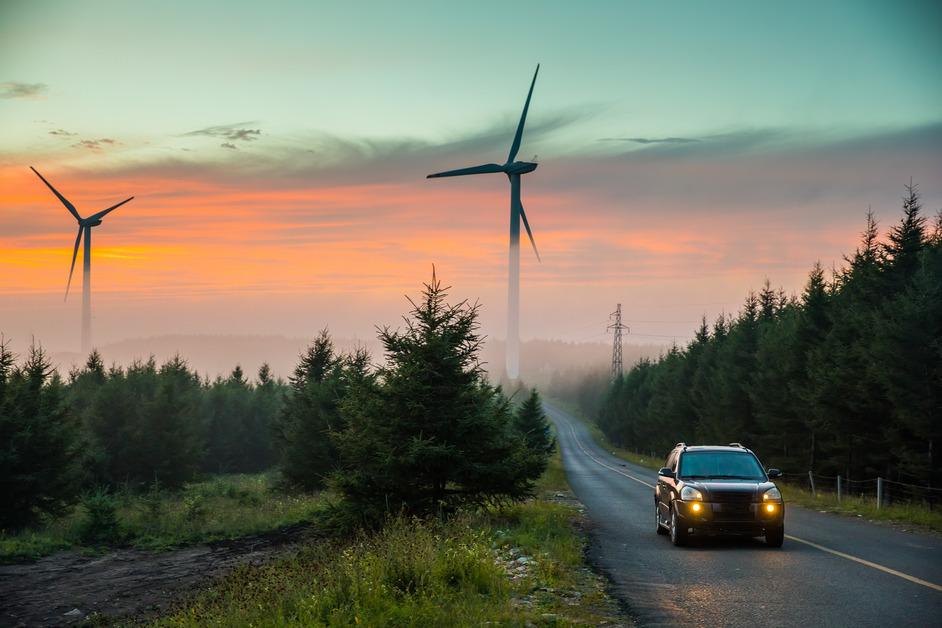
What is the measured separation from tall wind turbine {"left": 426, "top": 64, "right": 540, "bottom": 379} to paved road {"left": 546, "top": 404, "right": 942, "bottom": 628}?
85.5 ft

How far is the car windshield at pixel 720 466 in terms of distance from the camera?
15289 millimetres

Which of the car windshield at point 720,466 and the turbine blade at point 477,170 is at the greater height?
the turbine blade at point 477,170

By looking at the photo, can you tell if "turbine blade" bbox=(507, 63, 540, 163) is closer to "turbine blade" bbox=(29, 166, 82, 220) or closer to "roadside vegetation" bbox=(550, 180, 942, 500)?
"roadside vegetation" bbox=(550, 180, 942, 500)

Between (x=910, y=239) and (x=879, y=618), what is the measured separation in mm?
31918

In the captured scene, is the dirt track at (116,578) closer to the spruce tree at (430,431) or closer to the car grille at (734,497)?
the spruce tree at (430,431)

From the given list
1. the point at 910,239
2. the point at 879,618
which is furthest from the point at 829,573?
the point at 910,239

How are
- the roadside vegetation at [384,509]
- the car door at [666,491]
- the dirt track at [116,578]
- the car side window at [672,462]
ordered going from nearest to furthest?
the roadside vegetation at [384,509] < the car door at [666,491] < the car side window at [672,462] < the dirt track at [116,578]

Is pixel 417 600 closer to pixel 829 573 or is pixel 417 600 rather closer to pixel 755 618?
pixel 755 618

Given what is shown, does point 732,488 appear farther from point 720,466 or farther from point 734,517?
point 720,466

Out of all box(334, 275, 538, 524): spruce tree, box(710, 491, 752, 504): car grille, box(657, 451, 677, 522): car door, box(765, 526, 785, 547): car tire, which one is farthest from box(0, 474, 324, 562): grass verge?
box(765, 526, 785, 547): car tire

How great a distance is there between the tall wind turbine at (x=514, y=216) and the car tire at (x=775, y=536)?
99.7 feet

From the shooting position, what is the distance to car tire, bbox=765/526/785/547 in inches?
572

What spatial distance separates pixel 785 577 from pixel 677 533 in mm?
3512

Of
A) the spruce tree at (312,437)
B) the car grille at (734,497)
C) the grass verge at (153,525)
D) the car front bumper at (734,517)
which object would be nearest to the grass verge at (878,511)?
the car front bumper at (734,517)
